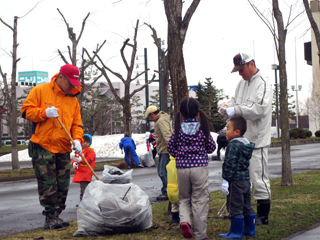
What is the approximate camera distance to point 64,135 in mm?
5891

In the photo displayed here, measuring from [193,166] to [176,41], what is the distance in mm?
2286

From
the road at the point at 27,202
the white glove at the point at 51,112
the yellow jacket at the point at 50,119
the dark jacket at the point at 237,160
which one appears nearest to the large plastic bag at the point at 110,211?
the yellow jacket at the point at 50,119

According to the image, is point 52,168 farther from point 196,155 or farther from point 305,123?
point 305,123

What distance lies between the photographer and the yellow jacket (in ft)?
18.9

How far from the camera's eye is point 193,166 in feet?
16.1

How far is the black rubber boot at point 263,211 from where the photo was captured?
5.32 meters

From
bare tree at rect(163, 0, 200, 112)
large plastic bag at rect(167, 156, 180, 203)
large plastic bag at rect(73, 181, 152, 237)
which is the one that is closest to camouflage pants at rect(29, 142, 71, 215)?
large plastic bag at rect(73, 181, 152, 237)

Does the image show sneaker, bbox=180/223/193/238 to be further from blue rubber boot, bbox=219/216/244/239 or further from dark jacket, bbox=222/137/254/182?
dark jacket, bbox=222/137/254/182

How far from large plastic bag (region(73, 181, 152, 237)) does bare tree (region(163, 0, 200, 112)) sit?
1714 millimetres

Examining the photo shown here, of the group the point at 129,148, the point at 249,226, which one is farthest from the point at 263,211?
the point at 129,148

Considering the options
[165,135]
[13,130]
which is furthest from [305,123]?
[165,135]

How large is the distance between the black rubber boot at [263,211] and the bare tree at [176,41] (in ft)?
6.01

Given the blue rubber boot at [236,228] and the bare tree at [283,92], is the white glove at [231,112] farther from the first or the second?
the bare tree at [283,92]

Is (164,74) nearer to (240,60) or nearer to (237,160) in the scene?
(240,60)
